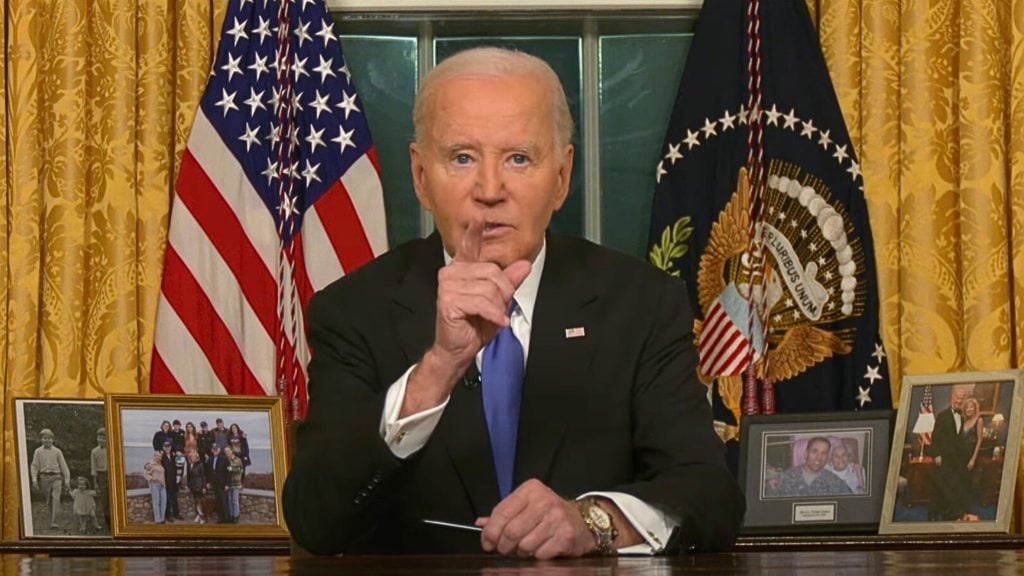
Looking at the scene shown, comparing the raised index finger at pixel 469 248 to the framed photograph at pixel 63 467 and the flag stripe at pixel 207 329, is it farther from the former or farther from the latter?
the flag stripe at pixel 207 329

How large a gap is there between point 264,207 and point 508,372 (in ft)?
5.77

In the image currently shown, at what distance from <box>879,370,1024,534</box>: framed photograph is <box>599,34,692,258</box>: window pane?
0.98m

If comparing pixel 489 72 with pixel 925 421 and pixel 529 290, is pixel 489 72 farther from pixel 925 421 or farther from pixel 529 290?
pixel 925 421

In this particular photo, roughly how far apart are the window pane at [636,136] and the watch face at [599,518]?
2170 millimetres

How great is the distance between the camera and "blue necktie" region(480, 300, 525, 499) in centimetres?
242

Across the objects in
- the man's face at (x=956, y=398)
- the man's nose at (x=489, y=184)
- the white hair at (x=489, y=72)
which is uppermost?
the white hair at (x=489, y=72)

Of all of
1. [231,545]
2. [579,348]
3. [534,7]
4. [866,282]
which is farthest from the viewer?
[534,7]

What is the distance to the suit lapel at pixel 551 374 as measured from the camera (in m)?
2.43

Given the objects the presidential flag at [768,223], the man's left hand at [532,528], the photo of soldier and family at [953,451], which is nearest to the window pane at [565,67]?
the presidential flag at [768,223]

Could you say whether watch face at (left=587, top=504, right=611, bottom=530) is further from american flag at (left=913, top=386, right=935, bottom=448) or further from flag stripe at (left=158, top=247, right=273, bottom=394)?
flag stripe at (left=158, top=247, right=273, bottom=394)

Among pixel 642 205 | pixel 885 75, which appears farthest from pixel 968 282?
pixel 642 205

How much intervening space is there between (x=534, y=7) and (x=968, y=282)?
1.29m

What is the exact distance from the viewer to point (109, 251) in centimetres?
403

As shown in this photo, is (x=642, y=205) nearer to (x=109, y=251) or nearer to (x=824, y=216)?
(x=824, y=216)
